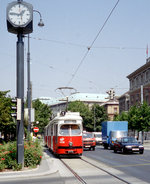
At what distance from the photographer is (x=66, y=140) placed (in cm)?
2358

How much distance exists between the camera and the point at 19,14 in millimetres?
15039

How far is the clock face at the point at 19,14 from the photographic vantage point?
1490cm

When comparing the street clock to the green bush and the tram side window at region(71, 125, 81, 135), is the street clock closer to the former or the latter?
the green bush

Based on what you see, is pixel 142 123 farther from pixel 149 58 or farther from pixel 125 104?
pixel 125 104

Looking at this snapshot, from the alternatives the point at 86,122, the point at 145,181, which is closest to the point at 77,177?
the point at 145,181

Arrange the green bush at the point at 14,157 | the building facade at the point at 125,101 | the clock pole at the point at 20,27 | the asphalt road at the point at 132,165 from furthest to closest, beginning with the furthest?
the building facade at the point at 125,101 < the clock pole at the point at 20,27 < the green bush at the point at 14,157 < the asphalt road at the point at 132,165

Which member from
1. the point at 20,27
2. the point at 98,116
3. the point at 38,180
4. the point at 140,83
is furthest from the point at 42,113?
the point at 38,180

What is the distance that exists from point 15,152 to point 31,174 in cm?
269

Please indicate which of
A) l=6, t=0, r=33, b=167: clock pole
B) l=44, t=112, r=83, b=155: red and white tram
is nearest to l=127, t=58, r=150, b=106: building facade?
l=44, t=112, r=83, b=155: red and white tram

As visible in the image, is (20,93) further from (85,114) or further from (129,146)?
(85,114)

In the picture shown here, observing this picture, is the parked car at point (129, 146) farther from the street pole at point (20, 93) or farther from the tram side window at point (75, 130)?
the street pole at point (20, 93)

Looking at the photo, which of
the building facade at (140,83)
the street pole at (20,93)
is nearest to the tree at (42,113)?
the building facade at (140,83)

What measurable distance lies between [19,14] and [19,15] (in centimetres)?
4

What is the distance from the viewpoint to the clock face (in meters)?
14.9
